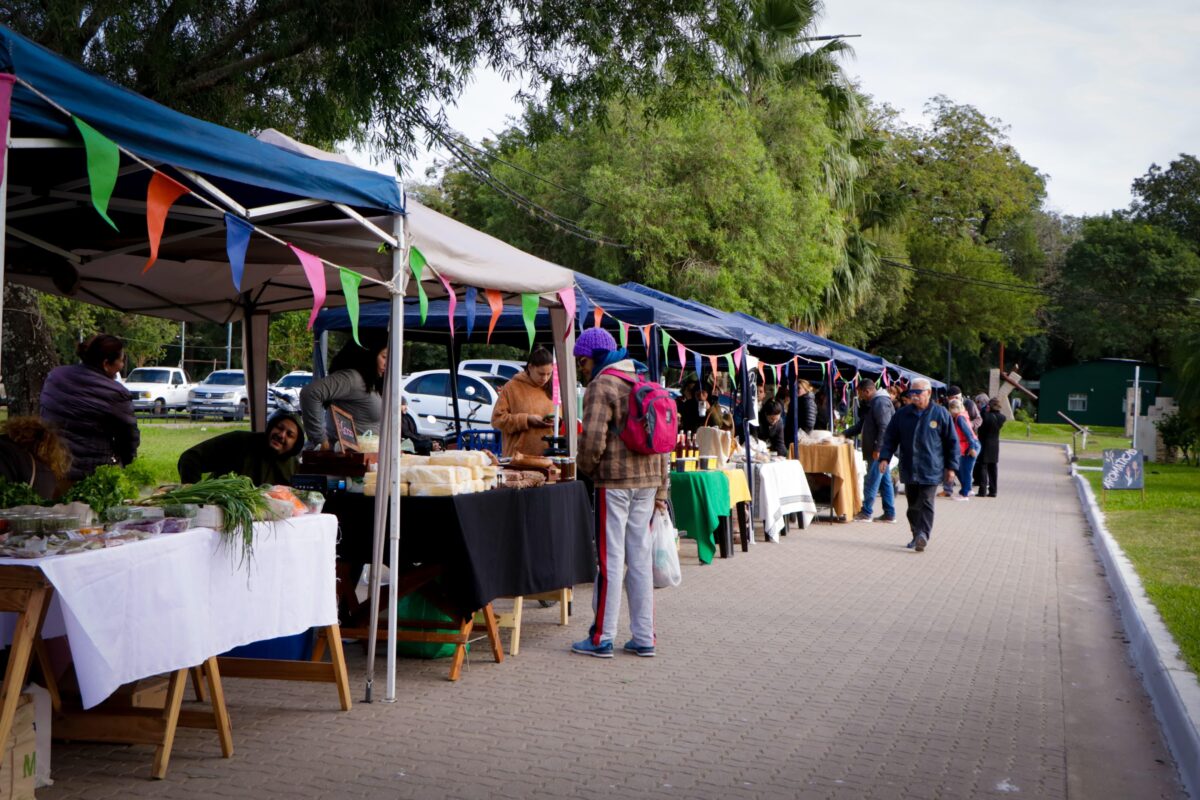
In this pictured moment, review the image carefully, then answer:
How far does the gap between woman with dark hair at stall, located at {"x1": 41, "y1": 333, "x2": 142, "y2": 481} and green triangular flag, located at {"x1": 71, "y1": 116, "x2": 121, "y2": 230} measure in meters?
3.87

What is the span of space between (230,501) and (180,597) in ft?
1.62

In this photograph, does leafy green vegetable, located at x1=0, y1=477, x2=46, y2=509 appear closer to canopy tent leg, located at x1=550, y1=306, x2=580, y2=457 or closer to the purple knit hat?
the purple knit hat

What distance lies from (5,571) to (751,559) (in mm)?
10062

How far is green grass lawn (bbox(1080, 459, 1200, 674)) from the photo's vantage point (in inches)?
368

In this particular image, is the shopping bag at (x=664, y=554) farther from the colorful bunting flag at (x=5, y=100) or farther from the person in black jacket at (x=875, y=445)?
the person in black jacket at (x=875, y=445)

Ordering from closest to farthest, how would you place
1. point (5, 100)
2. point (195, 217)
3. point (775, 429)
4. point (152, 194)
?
point (5, 100), point (152, 194), point (195, 217), point (775, 429)

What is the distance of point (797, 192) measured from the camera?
3097 cm

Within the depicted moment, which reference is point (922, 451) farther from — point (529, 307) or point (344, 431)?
point (344, 431)

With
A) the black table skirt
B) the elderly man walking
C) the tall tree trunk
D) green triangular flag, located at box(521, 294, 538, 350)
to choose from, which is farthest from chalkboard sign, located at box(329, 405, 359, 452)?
the elderly man walking

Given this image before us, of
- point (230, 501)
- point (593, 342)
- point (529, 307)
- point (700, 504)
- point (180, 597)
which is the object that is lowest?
point (700, 504)

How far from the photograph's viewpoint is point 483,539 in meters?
7.19

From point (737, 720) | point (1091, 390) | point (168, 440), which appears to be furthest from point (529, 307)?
point (1091, 390)

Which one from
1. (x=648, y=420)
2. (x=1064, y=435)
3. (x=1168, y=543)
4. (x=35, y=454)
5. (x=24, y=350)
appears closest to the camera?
(x=35, y=454)

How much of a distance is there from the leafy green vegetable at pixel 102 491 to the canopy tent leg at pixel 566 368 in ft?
13.8
